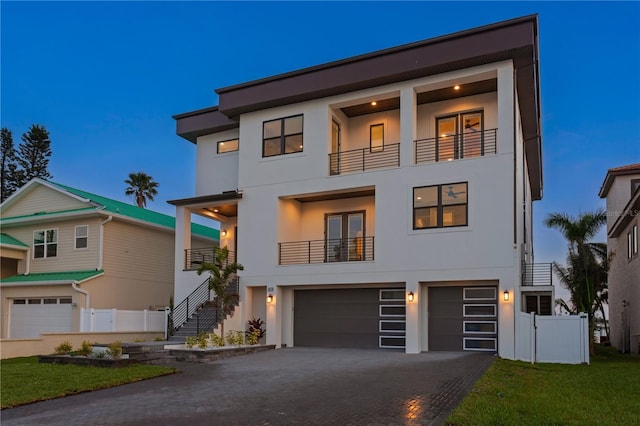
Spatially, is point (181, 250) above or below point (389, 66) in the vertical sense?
below

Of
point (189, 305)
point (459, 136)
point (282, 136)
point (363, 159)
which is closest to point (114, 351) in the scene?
point (189, 305)

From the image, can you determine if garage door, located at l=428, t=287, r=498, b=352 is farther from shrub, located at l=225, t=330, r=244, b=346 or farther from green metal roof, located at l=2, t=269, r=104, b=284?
green metal roof, located at l=2, t=269, r=104, b=284

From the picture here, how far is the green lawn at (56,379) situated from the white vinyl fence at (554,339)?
9.47 meters

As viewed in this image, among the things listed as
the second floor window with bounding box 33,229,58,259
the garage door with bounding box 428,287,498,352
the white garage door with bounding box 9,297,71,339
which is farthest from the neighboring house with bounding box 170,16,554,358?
the second floor window with bounding box 33,229,58,259

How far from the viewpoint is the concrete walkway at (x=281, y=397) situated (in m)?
8.59

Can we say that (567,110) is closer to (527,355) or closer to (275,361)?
(527,355)

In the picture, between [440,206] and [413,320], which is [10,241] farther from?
[440,206]

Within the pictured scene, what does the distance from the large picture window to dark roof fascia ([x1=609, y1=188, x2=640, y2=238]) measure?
653 centimetres

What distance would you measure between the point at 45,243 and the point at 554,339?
818 inches

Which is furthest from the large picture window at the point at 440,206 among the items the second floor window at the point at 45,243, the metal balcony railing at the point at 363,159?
the second floor window at the point at 45,243

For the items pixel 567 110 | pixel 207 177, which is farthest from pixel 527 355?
pixel 567 110

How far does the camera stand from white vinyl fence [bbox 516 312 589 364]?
51.7ft

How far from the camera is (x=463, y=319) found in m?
17.7

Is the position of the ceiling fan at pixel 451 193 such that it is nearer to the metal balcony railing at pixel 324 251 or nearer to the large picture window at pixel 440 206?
the large picture window at pixel 440 206
